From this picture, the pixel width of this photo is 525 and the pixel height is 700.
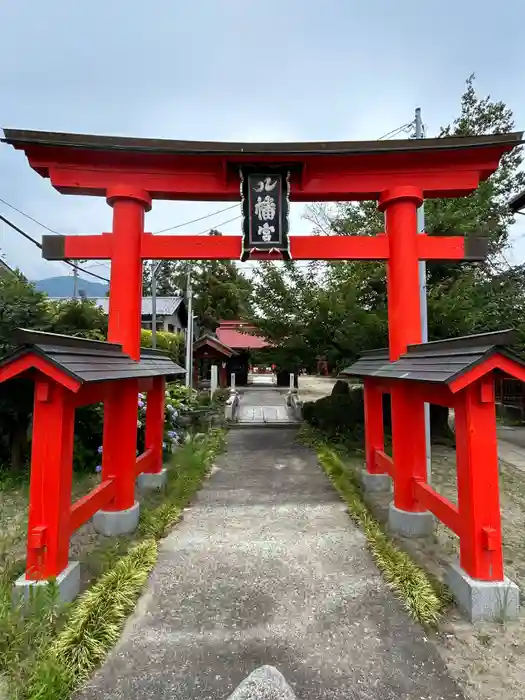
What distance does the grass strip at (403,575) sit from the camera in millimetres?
3702

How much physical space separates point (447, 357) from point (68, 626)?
433 centimetres

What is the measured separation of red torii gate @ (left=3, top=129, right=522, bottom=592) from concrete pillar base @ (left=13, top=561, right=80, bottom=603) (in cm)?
168

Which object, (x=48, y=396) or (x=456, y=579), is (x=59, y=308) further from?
(x=456, y=579)

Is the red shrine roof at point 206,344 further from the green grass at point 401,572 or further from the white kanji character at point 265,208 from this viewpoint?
the white kanji character at point 265,208

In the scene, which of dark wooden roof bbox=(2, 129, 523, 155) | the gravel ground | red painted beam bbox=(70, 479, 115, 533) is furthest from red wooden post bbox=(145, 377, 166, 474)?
the gravel ground

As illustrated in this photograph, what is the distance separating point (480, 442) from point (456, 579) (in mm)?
1387

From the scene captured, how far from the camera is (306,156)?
18.7 ft

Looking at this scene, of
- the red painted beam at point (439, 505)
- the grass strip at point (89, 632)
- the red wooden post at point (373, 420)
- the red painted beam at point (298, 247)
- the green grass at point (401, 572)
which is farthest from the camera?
the red wooden post at point (373, 420)

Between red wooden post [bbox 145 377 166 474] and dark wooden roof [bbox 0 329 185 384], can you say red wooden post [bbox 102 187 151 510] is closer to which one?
dark wooden roof [bbox 0 329 185 384]

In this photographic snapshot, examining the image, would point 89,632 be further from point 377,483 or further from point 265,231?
point 377,483

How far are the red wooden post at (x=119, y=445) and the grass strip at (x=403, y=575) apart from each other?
3.38m

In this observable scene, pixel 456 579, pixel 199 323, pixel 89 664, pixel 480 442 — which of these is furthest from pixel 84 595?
pixel 199 323

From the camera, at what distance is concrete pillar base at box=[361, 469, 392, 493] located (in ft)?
24.4

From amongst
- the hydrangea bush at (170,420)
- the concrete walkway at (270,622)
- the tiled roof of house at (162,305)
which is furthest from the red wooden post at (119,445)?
the tiled roof of house at (162,305)
